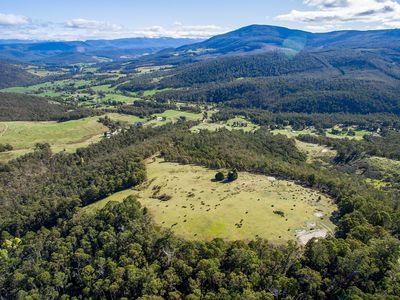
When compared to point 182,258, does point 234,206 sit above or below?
below

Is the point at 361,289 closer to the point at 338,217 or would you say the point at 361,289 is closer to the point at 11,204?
the point at 338,217

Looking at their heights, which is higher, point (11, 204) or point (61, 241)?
point (61, 241)

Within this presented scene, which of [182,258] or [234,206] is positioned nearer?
[182,258]

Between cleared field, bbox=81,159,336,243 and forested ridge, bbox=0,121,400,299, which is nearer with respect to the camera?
forested ridge, bbox=0,121,400,299

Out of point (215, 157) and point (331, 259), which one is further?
point (215, 157)

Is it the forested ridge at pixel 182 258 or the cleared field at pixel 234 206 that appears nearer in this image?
the forested ridge at pixel 182 258

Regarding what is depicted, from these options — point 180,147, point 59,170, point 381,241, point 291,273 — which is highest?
point 381,241

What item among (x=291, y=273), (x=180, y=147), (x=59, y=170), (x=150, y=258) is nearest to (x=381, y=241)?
(x=291, y=273)

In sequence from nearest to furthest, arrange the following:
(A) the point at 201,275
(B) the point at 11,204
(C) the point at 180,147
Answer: (A) the point at 201,275 < (B) the point at 11,204 < (C) the point at 180,147
